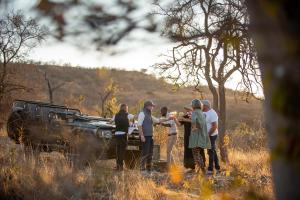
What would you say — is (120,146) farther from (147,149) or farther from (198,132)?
(198,132)

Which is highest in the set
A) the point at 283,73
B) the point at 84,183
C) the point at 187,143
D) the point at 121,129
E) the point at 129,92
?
the point at 129,92

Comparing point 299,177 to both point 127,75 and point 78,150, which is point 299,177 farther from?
point 127,75

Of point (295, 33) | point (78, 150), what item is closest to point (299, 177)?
point (295, 33)

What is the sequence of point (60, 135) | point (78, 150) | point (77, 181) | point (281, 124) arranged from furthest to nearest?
1. point (60, 135)
2. point (78, 150)
3. point (77, 181)
4. point (281, 124)

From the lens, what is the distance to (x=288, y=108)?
4.31 feet

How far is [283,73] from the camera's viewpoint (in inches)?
52.6

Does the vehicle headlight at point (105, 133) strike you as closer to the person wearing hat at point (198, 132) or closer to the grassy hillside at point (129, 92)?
the person wearing hat at point (198, 132)

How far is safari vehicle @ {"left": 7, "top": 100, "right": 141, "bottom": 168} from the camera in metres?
9.84

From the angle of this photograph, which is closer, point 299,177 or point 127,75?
point 299,177

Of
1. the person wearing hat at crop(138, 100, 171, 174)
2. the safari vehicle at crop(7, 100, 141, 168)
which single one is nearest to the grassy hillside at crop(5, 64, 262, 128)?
the safari vehicle at crop(7, 100, 141, 168)

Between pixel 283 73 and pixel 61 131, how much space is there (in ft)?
32.4

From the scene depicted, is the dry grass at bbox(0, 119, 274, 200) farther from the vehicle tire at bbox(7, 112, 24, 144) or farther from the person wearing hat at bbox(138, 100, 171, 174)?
the vehicle tire at bbox(7, 112, 24, 144)

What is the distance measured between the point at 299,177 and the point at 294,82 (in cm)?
31

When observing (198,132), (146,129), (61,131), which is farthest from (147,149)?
(61,131)
